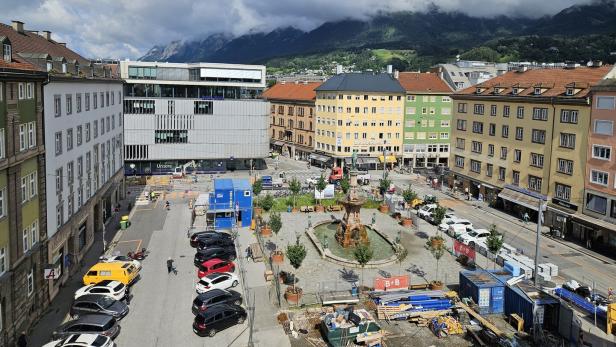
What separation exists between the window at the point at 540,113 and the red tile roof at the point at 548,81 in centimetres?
157

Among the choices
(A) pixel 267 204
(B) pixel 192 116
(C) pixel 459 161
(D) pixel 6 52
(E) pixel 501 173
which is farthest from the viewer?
(B) pixel 192 116

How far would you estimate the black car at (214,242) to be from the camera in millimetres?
44688

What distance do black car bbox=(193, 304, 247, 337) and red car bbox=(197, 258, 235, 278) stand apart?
802 cm

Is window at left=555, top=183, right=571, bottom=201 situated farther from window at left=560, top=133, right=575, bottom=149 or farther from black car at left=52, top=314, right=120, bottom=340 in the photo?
black car at left=52, top=314, right=120, bottom=340

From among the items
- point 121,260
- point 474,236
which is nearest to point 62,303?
point 121,260

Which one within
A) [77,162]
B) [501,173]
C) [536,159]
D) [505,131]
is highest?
[505,131]

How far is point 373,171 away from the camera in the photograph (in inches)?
3679

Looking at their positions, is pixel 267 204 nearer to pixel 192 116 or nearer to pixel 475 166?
pixel 475 166

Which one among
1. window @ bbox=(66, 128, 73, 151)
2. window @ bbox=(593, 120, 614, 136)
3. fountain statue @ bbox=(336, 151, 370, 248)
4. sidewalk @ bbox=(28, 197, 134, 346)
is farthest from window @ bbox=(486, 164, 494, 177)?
window @ bbox=(66, 128, 73, 151)

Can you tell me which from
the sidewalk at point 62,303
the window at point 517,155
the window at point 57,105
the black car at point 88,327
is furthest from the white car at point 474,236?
the window at point 57,105

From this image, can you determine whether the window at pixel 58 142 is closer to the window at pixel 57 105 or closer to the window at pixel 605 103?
the window at pixel 57 105

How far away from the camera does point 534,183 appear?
57.3 metres

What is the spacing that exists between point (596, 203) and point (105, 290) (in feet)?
136

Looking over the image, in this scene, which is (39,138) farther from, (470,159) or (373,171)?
(373,171)
